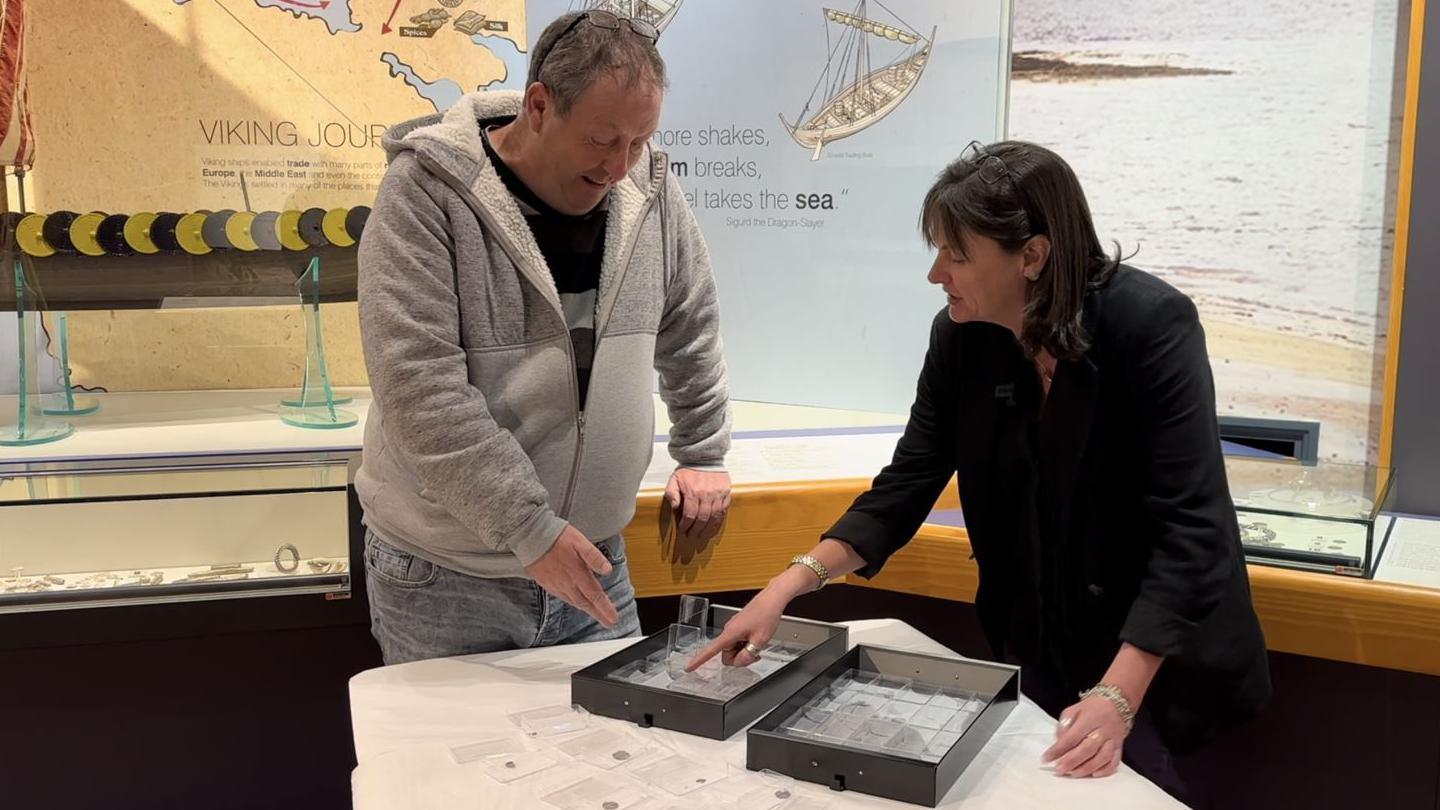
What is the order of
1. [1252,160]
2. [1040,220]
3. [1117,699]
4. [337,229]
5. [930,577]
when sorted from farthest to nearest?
1. [1252,160]
2. [337,229]
3. [930,577]
4. [1040,220]
5. [1117,699]

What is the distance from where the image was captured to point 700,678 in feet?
5.61

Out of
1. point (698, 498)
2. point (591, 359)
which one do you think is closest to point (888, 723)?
point (591, 359)

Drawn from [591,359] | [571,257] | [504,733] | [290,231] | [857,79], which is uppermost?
[857,79]

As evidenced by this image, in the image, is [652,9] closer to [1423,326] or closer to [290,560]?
[290,560]

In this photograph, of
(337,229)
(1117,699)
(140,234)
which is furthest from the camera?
(337,229)

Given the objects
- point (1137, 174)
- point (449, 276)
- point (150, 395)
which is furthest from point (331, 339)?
point (1137, 174)

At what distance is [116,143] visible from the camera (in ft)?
10.9

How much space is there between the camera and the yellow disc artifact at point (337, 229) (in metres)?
3.24

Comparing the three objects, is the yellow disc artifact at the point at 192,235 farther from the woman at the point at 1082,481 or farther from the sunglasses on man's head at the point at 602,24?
the woman at the point at 1082,481

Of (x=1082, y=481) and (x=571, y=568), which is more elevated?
(x=1082, y=481)

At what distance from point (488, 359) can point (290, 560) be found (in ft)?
2.80

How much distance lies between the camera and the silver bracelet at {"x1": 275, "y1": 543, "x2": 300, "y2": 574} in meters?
2.35

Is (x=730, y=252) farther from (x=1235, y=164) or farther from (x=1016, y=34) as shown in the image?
(x=1235, y=164)

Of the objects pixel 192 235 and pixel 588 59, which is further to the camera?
pixel 192 235
